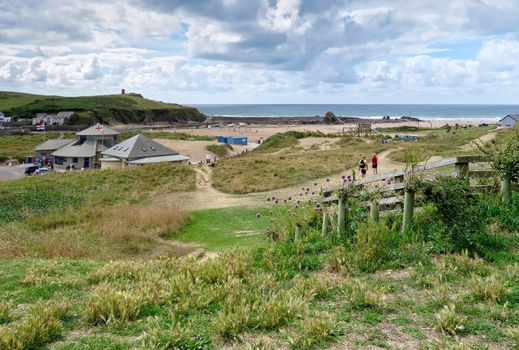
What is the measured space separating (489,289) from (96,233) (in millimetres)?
14873

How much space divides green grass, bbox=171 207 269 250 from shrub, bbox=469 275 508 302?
8.08 meters

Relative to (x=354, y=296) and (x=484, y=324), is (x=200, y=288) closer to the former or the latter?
(x=354, y=296)

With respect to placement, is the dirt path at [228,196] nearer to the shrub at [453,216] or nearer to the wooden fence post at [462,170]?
the wooden fence post at [462,170]

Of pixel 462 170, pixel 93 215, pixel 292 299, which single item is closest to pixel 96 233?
pixel 93 215

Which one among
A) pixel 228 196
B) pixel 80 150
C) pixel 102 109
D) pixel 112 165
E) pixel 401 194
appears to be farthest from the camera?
pixel 102 109

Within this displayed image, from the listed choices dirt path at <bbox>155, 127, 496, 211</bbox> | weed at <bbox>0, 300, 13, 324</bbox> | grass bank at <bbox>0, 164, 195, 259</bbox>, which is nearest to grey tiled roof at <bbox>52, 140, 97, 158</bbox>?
grass bank at <bbox>0, 164, 195, 259</bbox>

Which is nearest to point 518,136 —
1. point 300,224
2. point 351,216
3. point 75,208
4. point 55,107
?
point 351,216

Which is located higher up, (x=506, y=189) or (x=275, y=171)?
(x=506, y=189)

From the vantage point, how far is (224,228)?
16891 millimetres

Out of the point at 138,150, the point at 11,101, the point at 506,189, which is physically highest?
the point at 11,101

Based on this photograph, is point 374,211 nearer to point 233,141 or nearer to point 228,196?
point 228,196

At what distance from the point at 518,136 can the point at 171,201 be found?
18.2m

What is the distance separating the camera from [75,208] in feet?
74.0

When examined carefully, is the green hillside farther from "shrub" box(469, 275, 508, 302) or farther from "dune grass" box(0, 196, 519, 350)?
"shrub" box(469, 275, 508, 302)
